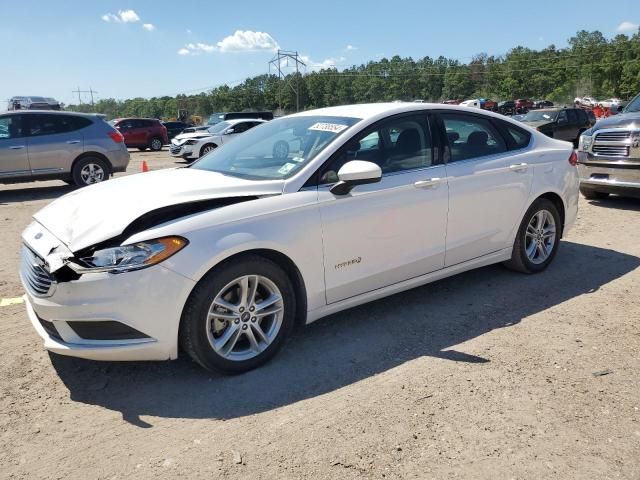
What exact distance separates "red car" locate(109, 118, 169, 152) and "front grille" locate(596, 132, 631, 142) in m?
23.4

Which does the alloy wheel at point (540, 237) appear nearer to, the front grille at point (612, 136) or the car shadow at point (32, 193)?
the front grille at point (612, 136)

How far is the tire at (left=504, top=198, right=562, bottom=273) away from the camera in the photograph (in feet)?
16.5

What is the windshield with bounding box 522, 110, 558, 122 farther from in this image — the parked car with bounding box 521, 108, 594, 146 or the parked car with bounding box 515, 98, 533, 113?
the parked car with bounding box 515, 98, 533, 113

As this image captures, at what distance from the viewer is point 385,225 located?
3.90m

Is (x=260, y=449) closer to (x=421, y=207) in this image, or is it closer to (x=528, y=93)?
(x=421, y=207)

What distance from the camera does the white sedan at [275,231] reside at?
3.06 metres

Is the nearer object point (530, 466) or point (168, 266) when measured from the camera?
point (530, 466)

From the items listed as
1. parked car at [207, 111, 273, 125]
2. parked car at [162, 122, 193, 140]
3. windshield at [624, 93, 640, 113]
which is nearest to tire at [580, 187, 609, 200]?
windshield at [624, 93, 640, 113]

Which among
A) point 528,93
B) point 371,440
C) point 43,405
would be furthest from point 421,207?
point 528,93

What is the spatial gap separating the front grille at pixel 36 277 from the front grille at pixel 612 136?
26.3 ft

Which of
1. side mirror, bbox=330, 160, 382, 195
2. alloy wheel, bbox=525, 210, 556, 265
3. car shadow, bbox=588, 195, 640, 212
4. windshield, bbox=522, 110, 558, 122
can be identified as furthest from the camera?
windshield, bbox=522, 110, 558, 122

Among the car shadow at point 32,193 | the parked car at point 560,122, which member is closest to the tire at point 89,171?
the car shadow at point 32,193

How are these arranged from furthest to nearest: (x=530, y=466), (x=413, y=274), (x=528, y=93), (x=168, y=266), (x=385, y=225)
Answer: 1. (x=528, y=93)
2. (x=413, y=274)
3. (x=385, y=225)
4. (x=168, y=266)
5. (x=530, y=466)

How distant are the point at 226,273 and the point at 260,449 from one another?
1.03 meters
